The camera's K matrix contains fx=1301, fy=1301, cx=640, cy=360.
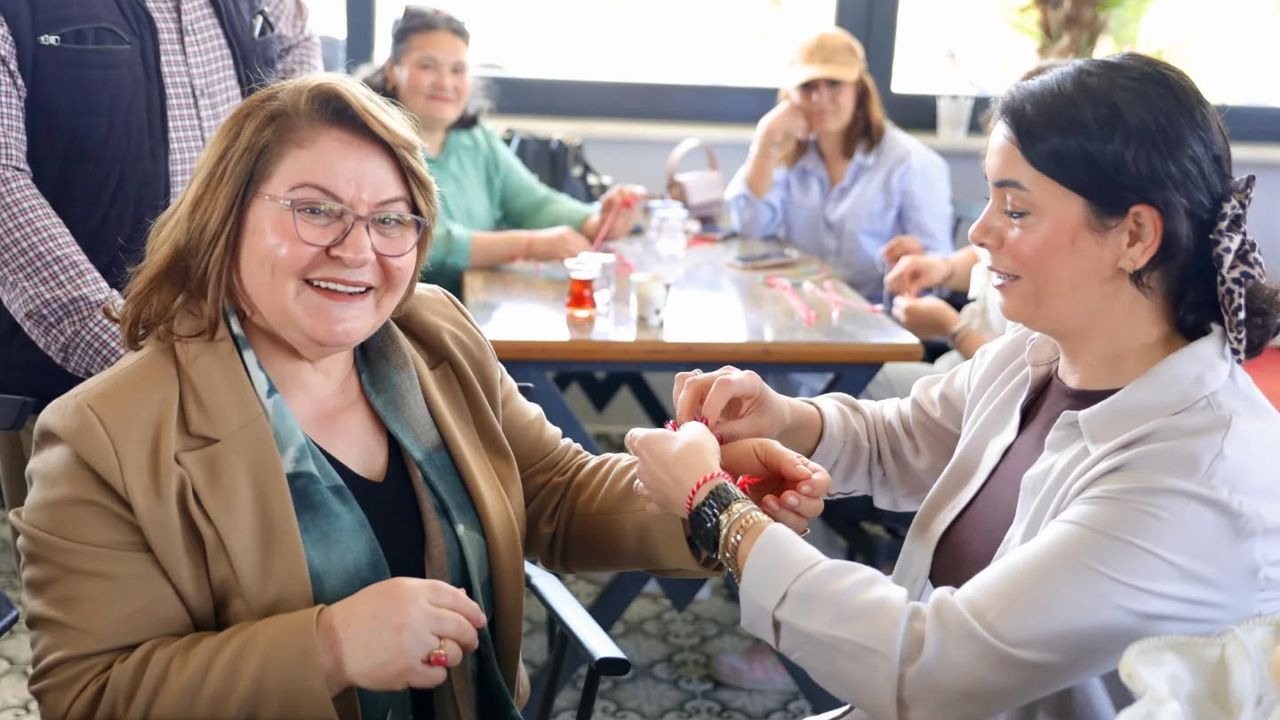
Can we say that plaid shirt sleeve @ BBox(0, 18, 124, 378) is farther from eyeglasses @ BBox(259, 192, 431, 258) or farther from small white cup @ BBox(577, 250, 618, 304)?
small white cup @ BBox(577, 250, 618, 304)

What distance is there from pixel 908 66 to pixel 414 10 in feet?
6.69

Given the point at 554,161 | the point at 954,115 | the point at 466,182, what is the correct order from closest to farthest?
the point at 466,182 < the point at 554,161 < the point at 954,115

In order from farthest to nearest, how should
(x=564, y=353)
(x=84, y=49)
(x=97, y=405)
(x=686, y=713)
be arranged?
(x=686, y=713), (x=564, y=353), (x=84, y=49), (x=97, y=405)

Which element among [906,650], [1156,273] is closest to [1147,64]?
[1156,273]

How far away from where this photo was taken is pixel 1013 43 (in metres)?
4.74

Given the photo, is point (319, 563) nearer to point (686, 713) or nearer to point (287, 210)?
point (287, 210)

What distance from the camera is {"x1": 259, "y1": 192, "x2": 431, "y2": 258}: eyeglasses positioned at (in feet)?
5.10

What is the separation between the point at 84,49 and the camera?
88.4 inches

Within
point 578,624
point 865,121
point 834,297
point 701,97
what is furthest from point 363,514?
point 701,97

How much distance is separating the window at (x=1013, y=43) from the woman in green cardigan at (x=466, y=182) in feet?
5.16

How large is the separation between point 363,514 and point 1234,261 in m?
1.08

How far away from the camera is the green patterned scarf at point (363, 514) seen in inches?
60.2

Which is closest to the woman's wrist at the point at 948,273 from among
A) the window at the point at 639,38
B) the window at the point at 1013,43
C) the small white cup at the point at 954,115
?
Result: the small white cup at the point at 954,115

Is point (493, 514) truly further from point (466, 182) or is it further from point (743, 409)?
point (466, 182)
